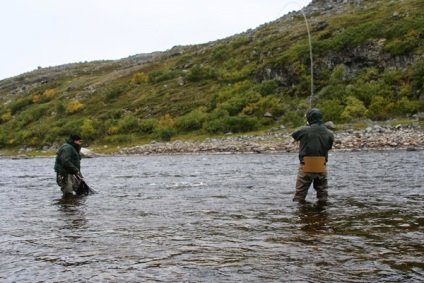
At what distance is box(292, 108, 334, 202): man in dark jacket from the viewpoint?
10438 mm

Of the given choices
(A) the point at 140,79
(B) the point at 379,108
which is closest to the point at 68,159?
(B) the point at 379,108

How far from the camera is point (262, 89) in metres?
66.3

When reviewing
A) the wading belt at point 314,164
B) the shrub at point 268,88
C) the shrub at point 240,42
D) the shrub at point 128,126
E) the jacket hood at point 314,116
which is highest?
the shrub at point 240,42

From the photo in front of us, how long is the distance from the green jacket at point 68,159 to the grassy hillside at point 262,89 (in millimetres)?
37358

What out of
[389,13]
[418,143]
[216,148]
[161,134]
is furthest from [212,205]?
[389,13]

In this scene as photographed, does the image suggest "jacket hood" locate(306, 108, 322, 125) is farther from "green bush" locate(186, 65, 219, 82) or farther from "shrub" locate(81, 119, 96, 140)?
"green bush" locate(186, 65, 219, 82)

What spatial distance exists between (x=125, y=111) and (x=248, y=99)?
3013 cm

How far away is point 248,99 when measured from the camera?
212 feet

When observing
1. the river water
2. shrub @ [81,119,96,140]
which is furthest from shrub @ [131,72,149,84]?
the river water

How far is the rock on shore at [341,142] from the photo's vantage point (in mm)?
31531

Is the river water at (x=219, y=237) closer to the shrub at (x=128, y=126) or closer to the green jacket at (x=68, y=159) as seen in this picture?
the green jacket at (x=68, y=159)

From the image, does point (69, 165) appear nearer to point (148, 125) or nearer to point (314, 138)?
point (314, 138)

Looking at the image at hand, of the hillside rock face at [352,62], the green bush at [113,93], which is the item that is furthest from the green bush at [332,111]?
the green bush at [113,93]

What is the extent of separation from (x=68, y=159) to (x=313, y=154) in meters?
7.65
